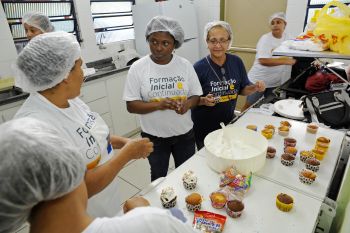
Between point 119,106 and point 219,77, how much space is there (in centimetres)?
182

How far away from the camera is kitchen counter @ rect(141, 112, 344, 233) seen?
3.01ft

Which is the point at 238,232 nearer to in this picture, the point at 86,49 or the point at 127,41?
the point at 86,49

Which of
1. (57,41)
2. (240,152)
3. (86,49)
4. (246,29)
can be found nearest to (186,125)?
(240,152)

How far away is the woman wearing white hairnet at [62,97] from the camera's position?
2.89ft

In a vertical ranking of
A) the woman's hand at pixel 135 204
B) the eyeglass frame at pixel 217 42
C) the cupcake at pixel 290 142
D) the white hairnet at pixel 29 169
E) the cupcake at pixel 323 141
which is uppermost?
the eyeglass frame at pixel 217 42

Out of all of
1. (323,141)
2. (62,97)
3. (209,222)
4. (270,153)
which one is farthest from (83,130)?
(323,141)

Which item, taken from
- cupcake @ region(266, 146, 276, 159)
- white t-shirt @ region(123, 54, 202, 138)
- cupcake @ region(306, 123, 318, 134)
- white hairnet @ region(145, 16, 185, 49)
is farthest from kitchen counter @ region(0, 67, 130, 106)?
cupcake @ region(306, 123, 318, 134)

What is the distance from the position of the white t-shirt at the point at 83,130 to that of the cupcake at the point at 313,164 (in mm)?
1028

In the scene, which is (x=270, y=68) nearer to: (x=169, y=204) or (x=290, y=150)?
(x=290, y=150)

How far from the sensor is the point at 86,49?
3.30 m

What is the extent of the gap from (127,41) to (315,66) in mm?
2785

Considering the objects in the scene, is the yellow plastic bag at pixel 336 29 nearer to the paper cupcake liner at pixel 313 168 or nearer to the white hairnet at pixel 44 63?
the paper cupcake liner at pixel 313 168

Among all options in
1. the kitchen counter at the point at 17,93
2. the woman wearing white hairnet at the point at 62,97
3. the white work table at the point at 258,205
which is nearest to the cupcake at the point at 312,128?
the white work table at the point at 258,205

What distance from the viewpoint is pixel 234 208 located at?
37.5 inches
